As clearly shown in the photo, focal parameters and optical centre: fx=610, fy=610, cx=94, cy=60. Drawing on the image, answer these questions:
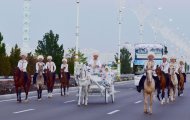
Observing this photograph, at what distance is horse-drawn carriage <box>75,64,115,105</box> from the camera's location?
26031 millimetres

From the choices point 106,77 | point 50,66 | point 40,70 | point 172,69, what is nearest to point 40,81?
point 40,70

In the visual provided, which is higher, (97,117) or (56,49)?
(56,49)

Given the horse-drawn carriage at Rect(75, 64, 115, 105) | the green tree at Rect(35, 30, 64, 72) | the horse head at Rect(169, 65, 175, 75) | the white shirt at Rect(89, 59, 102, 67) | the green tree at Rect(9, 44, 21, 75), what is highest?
the green tree at Rect(35, 30, 64, 72)

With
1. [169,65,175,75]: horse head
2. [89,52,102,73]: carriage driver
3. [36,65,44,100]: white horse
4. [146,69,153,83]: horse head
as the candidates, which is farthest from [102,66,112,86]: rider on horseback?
[146,69,153,83]: horse head

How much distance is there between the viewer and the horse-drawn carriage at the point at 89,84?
2603cm

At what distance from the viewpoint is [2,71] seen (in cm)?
6619

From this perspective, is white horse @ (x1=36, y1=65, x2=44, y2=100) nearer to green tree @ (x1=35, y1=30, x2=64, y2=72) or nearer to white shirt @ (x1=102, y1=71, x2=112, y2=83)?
white shirt @ (x1=102, y1=71, x2=112, y2=83)

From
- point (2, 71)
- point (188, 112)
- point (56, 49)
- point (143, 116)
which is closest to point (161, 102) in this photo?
point (188, 112)

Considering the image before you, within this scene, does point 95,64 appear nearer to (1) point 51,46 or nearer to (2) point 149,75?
(2) point 149,75

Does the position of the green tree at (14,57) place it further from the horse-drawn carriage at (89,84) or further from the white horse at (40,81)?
the horse-drawn carriage at (89,84)

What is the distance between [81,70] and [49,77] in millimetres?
6976

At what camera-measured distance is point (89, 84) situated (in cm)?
2639

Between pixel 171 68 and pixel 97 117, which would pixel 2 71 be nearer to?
pixel 171 68

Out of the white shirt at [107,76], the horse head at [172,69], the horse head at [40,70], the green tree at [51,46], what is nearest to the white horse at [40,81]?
the horse head at [40,70]
